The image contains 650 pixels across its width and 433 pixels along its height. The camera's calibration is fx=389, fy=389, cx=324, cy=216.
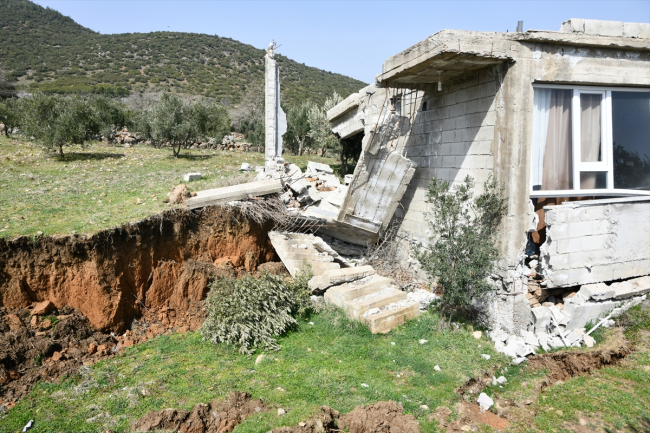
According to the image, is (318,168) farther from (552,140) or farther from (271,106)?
(552,140)

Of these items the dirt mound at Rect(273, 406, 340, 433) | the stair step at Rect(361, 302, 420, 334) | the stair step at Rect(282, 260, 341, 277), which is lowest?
the dirt mound at Rect(273, 406, 340, 433)

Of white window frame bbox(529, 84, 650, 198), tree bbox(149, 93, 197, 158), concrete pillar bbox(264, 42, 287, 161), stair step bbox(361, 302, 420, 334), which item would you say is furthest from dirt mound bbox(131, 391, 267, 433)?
tree bbox(149, 93, 197, 158)

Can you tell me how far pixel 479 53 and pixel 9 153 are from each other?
56.2 feet

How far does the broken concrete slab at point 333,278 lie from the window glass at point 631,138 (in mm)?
4890

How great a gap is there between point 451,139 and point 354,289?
340cm

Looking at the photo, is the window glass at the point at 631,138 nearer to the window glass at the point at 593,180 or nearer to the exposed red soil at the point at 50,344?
the window glass at the point at 593,180

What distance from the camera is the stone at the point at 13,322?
605 centimetres

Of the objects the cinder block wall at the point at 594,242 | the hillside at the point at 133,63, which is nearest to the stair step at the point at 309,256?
the cinder block wall at the point at 594,242

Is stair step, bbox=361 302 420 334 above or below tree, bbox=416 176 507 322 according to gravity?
below

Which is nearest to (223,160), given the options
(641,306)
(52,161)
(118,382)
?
(52,161)

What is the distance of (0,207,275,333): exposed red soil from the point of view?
6.54 metres

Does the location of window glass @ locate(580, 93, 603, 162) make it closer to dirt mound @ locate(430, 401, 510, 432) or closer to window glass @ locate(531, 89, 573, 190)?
window glass @ locate(531, 89, 573, 190)

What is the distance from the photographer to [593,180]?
262 inches

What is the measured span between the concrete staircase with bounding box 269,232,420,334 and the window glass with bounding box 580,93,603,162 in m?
3.95
